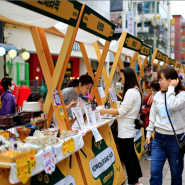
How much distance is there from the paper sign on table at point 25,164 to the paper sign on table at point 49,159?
0.58ft

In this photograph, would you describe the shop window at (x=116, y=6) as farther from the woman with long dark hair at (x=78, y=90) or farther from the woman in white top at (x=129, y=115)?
the woman in white top at (x=129, y=115)

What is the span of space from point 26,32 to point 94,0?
11.6m

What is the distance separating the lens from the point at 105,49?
216 inches

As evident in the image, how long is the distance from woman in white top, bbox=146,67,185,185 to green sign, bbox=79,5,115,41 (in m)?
1.21

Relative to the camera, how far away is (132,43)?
23.7 ft

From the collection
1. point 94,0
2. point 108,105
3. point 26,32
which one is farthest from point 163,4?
point 108,105

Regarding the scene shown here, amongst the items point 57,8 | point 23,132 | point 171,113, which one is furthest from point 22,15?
point 171,113

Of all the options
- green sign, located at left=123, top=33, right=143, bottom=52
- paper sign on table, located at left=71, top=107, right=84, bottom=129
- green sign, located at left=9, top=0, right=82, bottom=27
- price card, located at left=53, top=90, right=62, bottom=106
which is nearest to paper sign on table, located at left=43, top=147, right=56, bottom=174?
price card, located at left=53, top=90, right=62, bottom=106

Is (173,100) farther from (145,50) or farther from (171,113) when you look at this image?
(145,50)

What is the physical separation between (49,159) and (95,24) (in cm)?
230

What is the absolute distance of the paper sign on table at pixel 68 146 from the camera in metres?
3.07

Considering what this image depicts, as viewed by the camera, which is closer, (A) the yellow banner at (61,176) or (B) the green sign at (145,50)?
(A) the yellow banner at (61,176)

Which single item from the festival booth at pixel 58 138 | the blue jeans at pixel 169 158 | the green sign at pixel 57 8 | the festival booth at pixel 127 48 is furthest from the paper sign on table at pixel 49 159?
the festival booth at pixel 127 48

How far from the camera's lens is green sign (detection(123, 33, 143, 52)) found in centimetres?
686
